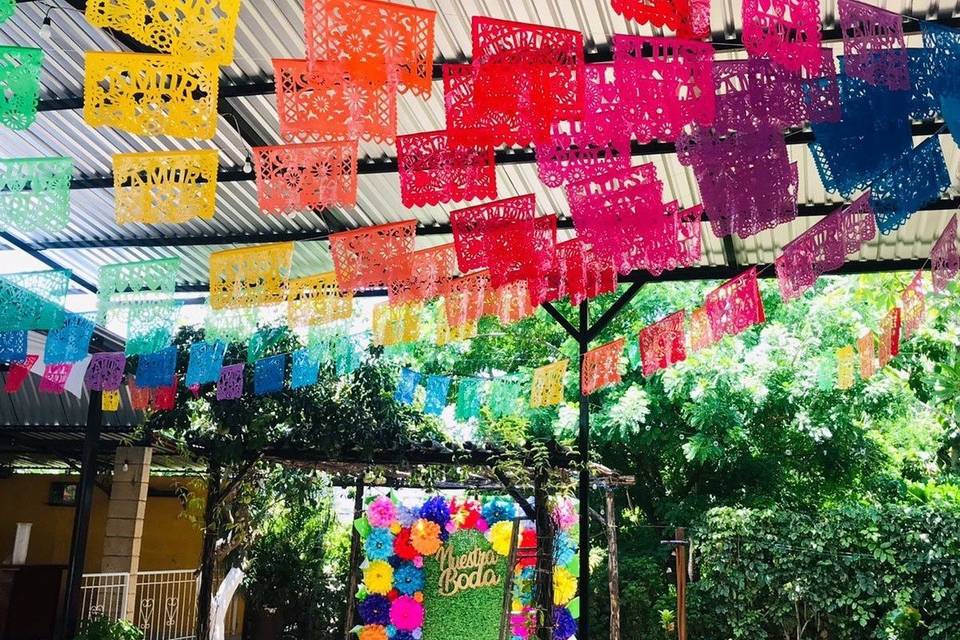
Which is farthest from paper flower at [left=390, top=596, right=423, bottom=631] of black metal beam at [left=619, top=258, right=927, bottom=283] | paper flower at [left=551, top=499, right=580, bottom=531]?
black metal beam at [left=619, top=258, right=927, bottom=283]

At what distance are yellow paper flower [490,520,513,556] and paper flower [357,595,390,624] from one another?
1352 mm

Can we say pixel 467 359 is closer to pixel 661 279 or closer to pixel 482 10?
pixel 661 279

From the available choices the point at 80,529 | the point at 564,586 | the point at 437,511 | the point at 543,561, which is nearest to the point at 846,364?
the point at 543,561

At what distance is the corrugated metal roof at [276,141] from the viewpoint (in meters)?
4.56

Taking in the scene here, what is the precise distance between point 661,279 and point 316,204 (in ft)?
13.7

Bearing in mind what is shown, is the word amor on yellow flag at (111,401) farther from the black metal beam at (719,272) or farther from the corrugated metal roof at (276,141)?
the black metal beam at (719,272)

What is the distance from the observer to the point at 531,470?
8.51 metres

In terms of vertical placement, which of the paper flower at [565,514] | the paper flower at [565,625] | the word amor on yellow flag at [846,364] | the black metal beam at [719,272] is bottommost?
the paper flower at [565,625]

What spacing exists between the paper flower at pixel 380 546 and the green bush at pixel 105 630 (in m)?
2.93

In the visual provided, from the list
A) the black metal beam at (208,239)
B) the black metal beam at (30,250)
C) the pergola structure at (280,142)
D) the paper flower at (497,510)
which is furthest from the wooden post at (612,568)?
the black metal beam at (30,250)

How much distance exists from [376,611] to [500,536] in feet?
5.28

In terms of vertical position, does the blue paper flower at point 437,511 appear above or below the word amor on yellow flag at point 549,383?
below

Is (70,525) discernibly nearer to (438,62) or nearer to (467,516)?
(467,516)

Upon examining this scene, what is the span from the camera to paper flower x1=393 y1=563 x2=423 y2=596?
33.2ft
